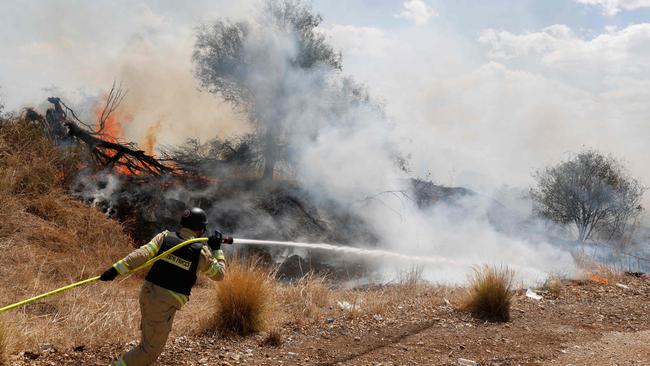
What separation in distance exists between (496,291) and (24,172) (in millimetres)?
9157

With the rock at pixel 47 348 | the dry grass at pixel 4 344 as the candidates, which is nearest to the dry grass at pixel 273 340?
the rock at pixel 47 348

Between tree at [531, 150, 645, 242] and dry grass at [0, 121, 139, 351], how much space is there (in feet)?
55.9

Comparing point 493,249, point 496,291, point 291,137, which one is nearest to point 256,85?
point 291,137

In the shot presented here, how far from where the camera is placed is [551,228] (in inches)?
762

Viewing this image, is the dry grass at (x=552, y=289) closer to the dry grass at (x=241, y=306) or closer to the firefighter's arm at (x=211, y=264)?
the dry grass at (x=241, y=306)

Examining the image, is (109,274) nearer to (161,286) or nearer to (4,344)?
(161,286)

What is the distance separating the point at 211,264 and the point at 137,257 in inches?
21.6

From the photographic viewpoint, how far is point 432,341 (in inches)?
204

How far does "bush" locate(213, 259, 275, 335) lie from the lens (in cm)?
517

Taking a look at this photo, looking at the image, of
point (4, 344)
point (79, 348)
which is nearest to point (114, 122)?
point (79, 348)

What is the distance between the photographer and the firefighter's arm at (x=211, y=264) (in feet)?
12.7

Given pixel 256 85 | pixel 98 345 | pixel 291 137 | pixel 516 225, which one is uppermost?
pixel 256 85

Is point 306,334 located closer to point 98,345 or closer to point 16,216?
point 98,345

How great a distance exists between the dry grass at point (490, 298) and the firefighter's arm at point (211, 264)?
3601 millimetres
